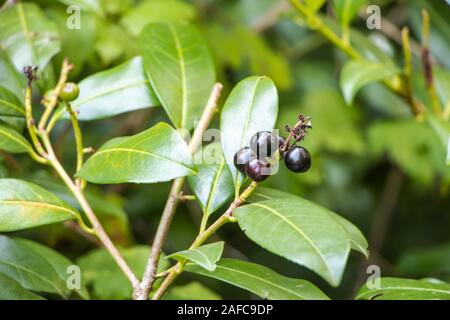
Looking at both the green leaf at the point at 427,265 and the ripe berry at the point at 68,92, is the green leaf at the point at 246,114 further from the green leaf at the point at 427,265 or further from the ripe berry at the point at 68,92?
the green leaf at the point at 427,265

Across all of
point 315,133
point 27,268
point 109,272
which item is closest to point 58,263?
point 27,268

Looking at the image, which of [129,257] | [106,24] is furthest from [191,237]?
[106,24]

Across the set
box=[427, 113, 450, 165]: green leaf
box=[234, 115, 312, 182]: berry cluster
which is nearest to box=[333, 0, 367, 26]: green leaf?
box=[427, 113, 450, 165]: green leaf

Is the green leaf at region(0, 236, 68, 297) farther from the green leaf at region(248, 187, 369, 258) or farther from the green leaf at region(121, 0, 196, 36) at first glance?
the green leaf at region(121, 0, 196, 36)
